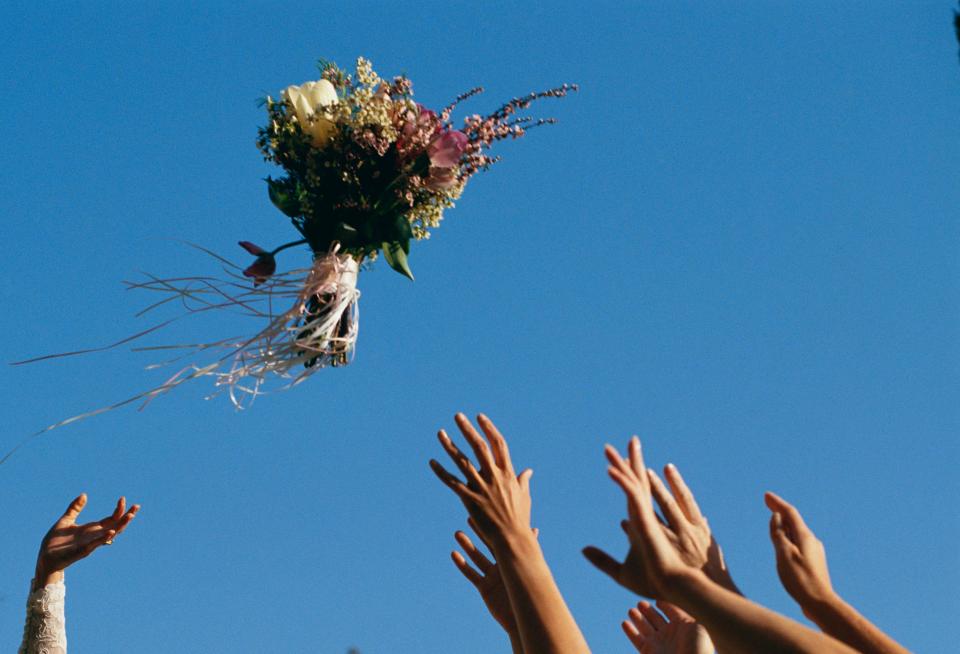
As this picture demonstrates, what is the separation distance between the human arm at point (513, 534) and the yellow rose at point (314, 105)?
222 cm

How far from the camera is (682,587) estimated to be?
2.65 m

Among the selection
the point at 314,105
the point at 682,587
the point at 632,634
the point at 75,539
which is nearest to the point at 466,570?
the point at 632,634

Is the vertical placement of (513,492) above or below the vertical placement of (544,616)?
above

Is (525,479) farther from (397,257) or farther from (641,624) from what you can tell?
(397,257)

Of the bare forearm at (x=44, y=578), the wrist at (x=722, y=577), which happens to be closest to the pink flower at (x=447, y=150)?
the bare forearm at (x=44, y=578)

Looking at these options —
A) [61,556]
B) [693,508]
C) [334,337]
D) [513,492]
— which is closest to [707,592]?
[693,508]

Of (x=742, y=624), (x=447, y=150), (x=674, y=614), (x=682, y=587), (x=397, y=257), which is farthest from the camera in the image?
(x=397, y=257)

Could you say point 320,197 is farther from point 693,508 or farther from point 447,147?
point 693,508

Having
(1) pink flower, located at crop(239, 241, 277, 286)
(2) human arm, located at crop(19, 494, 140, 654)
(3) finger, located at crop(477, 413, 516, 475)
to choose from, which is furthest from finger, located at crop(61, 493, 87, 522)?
(3) finger, located at crop(477, 413, 516, 475)

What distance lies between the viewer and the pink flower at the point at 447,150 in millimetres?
5180

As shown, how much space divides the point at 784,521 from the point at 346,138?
2.97 meters

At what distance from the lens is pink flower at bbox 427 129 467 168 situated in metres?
5.18

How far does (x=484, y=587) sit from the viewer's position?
13.6ft

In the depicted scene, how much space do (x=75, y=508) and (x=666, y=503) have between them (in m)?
3.28
